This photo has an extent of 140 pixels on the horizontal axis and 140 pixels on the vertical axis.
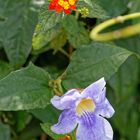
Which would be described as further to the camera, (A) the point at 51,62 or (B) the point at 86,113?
(A) the point at 51,62

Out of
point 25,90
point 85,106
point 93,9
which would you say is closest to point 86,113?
point 85,106

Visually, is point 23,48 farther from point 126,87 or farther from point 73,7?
point 126,87

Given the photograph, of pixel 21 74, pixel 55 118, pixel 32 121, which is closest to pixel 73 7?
pixel 21 74

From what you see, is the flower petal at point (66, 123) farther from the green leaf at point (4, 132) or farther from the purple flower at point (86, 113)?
the green leaf at point (4, 132)


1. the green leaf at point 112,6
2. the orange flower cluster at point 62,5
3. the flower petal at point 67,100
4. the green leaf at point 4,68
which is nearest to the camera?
the flower petal at point 67,100

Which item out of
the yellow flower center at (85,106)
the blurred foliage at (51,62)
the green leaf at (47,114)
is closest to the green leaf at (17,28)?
the blurred foliage at (51,62)

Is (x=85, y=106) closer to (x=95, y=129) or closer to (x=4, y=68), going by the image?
(x=95, y=129)

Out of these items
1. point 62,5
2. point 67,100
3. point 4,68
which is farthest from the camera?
point 4,68

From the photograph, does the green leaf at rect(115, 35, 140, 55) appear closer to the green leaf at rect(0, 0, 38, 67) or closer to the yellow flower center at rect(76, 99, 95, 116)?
the green leaf at rect(0, 0, 38, 67)

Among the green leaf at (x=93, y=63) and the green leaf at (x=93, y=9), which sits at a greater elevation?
the green leaf at (x=93, y=9)
